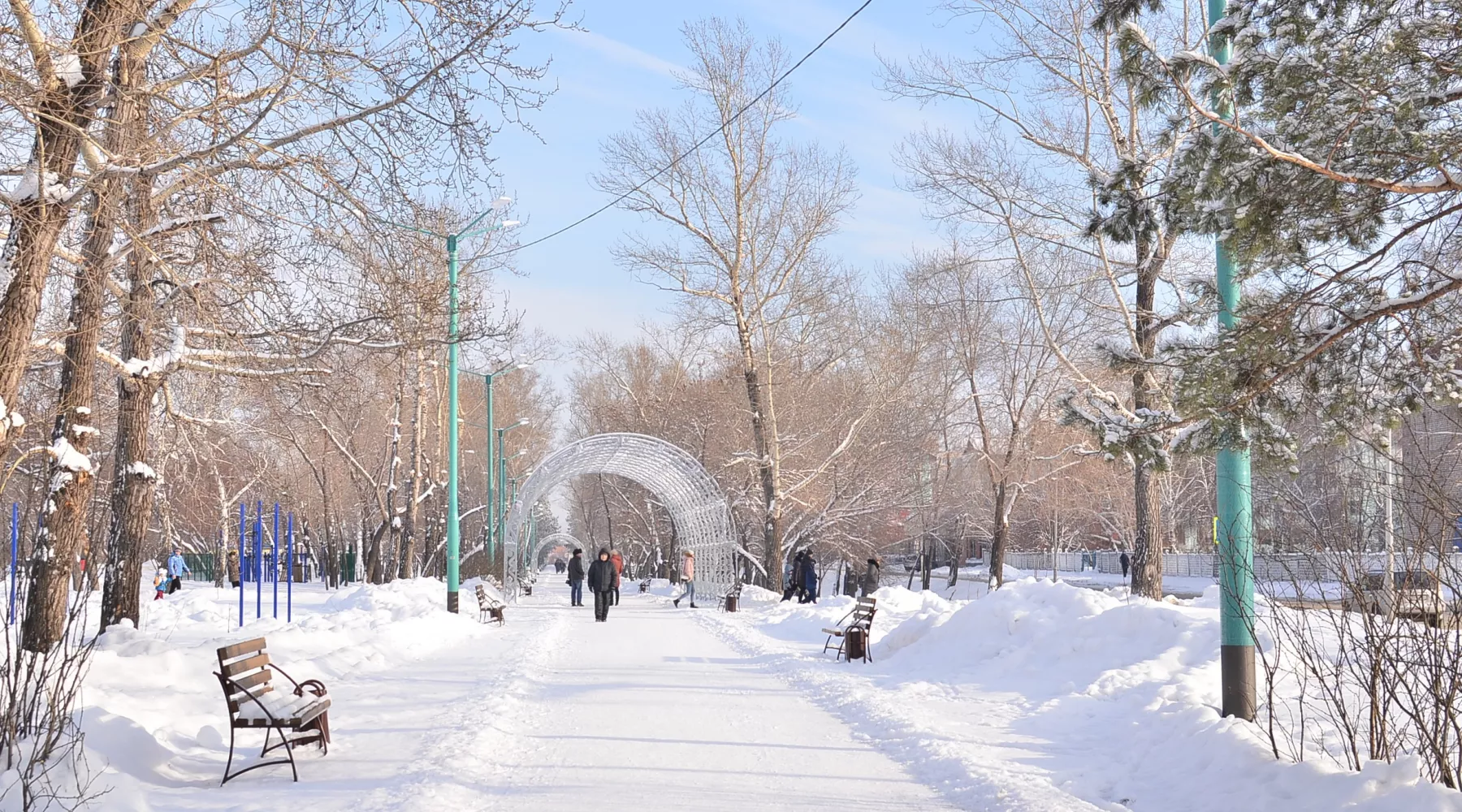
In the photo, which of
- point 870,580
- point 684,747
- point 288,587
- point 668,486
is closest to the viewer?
point 684,747

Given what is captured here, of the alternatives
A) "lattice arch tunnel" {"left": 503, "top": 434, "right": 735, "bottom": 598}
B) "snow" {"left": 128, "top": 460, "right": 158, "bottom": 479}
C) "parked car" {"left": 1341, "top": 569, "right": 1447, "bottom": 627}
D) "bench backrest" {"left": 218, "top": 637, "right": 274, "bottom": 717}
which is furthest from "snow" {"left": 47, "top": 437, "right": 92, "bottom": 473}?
"lattice arch tunnel" {"left": 503, "top": 434, "right": 735, "bottom": 598}

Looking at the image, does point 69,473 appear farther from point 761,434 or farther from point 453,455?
point 761,434

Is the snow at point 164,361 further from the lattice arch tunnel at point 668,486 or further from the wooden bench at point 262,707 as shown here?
the lattice arch tunnel at point 668,486

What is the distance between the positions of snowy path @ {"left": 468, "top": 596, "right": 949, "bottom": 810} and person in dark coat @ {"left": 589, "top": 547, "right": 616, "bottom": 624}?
10.0 metres

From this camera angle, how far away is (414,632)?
1898 centimetres

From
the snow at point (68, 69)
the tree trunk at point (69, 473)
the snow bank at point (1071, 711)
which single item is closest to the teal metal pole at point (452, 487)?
the snow bank at point (1071, 711)

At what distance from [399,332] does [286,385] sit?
296 cm

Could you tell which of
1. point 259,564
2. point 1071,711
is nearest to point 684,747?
point 1071,711

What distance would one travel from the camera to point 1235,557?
8.61 m

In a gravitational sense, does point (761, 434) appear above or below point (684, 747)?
above

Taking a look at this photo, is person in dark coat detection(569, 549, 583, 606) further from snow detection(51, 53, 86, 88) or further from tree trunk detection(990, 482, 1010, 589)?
snow detection(51, 53, 86, 88)

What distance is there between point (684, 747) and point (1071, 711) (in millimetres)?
3876

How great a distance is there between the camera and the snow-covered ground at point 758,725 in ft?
23.7

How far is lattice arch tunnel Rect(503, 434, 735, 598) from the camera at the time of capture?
35.3 meters
